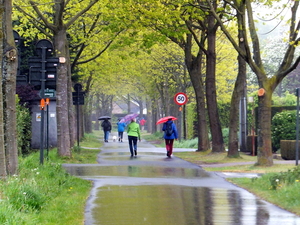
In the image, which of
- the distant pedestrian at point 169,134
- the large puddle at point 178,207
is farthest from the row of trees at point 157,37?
the large puddle at point 178,207

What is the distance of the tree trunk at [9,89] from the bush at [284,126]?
15.7m

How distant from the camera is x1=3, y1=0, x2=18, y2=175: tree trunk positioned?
12.5 m

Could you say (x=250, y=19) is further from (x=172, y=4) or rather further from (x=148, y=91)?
(x=148, y=91)

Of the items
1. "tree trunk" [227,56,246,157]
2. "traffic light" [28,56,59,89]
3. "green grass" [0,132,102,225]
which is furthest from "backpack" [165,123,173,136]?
"green grass" [0,132,102,225]

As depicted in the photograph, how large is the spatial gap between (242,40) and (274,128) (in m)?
8.28

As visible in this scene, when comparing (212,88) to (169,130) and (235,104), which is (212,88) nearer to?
(235,104)

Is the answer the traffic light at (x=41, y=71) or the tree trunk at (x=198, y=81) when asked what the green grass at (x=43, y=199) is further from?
the tree trunk at (x=198, y=81)

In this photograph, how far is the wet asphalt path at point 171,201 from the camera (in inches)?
365

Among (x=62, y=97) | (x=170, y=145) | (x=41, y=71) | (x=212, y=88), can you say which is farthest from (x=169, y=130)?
(x=41, y=71)

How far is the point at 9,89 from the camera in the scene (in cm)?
1260

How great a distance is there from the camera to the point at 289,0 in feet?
54.2

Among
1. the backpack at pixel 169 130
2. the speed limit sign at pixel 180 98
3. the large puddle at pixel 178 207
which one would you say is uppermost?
the speed limit sign at pixel 180 98

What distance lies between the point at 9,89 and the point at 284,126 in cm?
1608

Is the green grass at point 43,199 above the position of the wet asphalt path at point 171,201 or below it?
above
